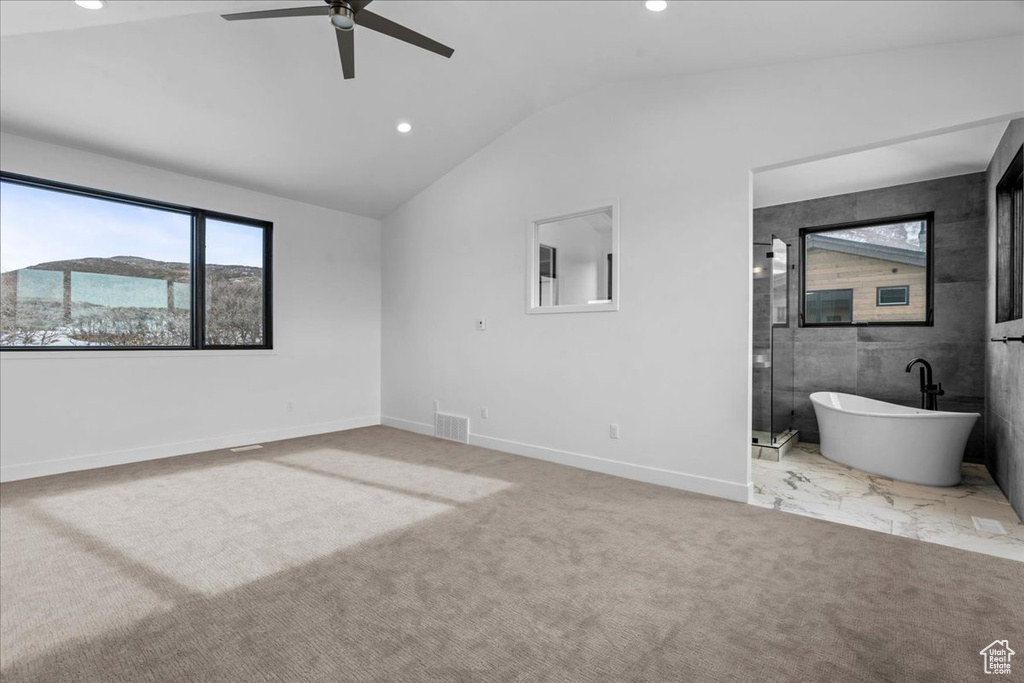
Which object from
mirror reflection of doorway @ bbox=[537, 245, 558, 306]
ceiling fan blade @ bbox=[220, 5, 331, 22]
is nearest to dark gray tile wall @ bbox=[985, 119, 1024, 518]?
mirror reflection of doorway @ bbox=[537, 245, 558, 306]

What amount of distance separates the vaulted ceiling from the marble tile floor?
279 centimetres

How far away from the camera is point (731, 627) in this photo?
1894 mm

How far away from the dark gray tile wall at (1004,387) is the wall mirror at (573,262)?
2.70 meters

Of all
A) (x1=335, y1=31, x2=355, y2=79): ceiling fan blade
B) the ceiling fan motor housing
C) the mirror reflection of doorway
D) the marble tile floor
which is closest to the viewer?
the ceiling fan motor housing

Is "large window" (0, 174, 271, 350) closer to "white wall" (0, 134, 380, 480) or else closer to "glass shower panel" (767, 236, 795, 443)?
"white wall" (0, 134, 380, 480)

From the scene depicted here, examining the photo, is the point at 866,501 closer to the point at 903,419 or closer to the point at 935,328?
the point at 903,419

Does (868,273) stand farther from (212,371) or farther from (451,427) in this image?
(212,371)

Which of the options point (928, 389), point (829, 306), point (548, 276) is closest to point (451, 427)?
point (548, 276)

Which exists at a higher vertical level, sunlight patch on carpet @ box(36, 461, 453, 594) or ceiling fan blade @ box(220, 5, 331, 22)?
ceiling fan blade @ box(220, 5, 331, 22)

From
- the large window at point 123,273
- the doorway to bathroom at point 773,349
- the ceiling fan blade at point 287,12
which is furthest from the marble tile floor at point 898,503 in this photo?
the large window at point 123,273

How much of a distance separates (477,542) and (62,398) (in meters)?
4.01

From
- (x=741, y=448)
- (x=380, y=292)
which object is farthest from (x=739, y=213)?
(x=380, y=292)

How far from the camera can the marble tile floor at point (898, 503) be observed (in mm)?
2795

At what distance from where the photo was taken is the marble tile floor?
2795 mm
